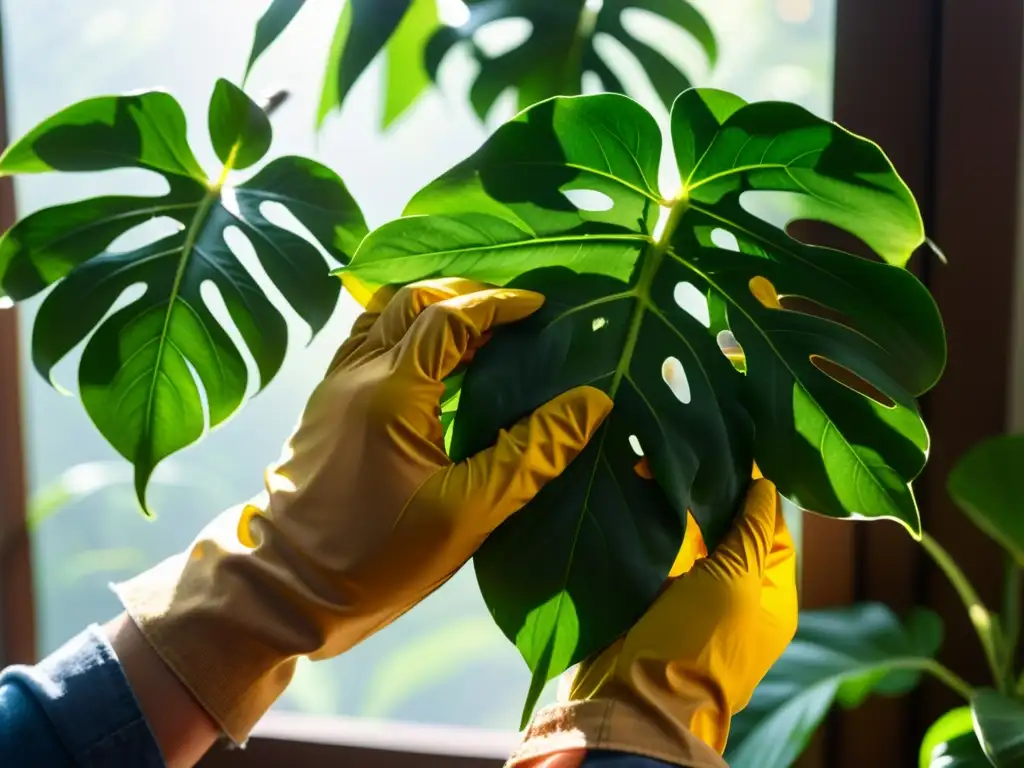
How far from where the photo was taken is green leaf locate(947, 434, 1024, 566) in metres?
0.78

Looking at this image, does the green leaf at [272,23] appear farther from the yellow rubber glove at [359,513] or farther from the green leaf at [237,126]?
the yellow rubber glove at [359,513]

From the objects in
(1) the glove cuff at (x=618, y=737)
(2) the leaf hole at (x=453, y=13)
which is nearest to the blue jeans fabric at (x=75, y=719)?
(1) the glove cuff at (x=618, y=737)

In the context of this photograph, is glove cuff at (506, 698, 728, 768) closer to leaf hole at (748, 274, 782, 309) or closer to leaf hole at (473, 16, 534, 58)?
leaf hole at (748, 274, 782, 309)

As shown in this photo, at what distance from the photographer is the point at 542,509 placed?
1.73 feet

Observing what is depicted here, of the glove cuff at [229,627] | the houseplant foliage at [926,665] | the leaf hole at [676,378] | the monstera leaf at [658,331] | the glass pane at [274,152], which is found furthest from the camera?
the glass pane at [274,152]

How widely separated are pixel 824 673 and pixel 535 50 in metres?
0.60

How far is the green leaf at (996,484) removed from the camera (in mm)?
776

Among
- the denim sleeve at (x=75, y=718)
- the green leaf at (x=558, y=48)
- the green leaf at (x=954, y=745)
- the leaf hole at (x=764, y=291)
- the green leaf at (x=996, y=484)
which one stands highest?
the green leaf at (x=558, y=48)

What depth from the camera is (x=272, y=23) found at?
647mm

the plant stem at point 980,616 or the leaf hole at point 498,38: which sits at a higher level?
the leaf hole at point 498,38

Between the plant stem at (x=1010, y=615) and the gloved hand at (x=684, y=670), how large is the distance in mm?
385

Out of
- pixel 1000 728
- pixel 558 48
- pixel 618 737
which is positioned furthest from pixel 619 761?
pixel 558 48

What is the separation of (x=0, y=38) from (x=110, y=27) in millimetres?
125

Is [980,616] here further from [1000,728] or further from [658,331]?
[658,331]
